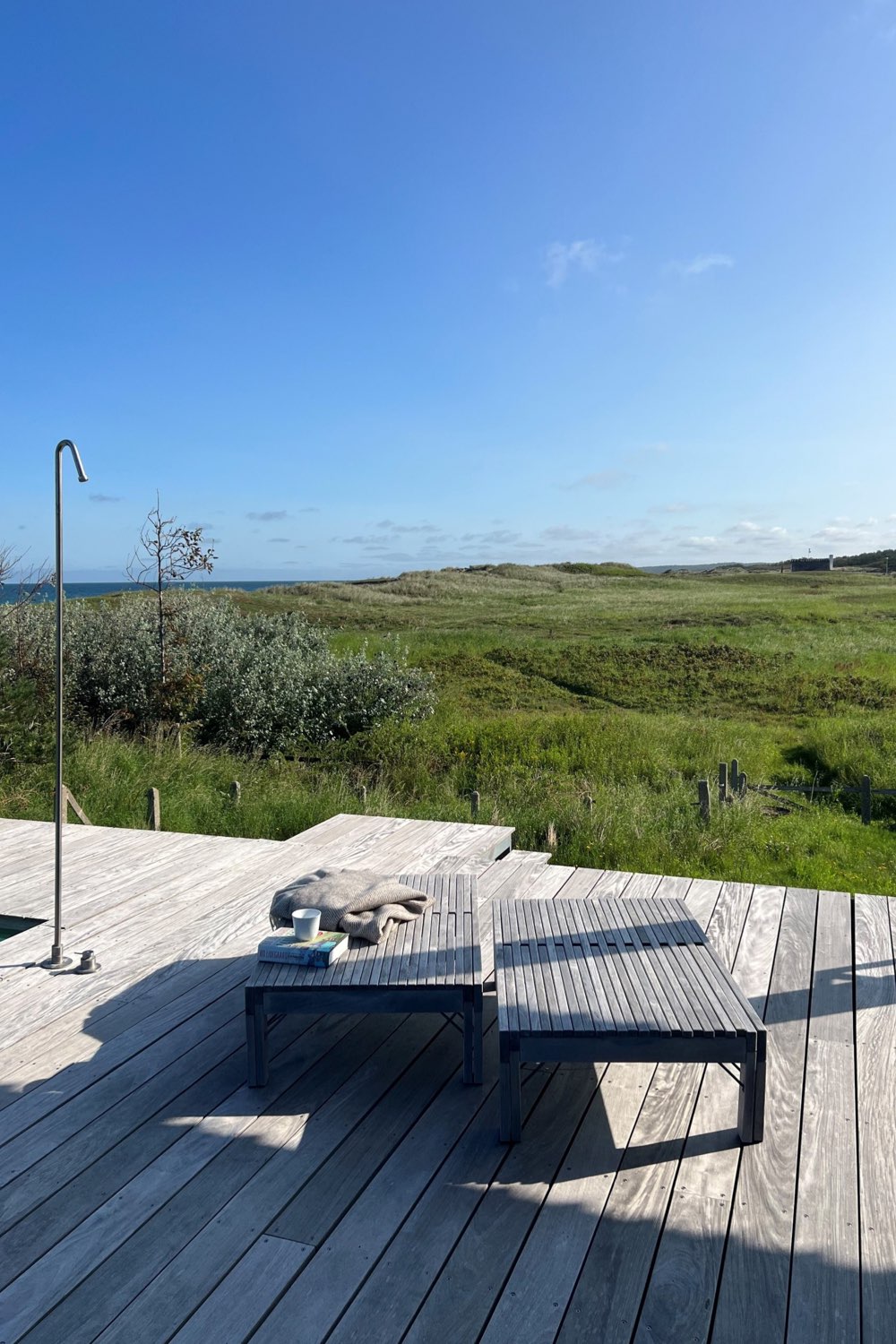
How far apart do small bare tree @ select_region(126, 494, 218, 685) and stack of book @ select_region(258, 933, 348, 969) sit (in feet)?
26.8

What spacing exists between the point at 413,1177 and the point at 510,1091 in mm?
299

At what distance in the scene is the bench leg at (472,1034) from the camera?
2318 millimetres

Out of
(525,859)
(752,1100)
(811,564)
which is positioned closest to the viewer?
(752,1100)

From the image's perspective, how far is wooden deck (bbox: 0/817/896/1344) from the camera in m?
1.60

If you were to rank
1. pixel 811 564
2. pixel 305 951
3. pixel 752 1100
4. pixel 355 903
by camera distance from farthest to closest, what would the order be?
pixel 811 564
pixel 355 903
pixel 305 951
pixel 752 1100

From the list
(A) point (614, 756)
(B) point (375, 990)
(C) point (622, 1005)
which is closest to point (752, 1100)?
(C) point (622, 1005)

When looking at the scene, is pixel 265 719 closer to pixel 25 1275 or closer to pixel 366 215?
pixel 366 215

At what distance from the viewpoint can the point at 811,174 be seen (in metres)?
7.78

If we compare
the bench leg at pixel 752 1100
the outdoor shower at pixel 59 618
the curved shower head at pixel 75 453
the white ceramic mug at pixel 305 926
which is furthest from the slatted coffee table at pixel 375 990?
the curved shower head at pixel 75 453

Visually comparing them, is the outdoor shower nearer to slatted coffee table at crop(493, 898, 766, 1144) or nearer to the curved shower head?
the curved shower head

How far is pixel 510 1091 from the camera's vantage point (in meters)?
2.09

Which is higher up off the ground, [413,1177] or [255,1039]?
[255,1039]

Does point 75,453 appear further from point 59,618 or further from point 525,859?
point 525,859

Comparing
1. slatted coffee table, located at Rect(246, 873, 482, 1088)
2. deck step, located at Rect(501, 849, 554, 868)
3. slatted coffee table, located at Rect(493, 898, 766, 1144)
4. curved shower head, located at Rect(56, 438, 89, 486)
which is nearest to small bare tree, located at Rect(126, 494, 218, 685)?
deck step, located at Rect(501, 849, 554, 868)
